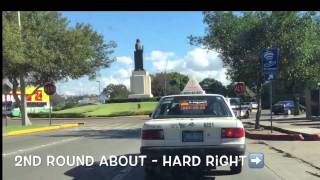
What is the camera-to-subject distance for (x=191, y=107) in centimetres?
1333

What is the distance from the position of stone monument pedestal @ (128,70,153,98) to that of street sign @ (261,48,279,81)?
185 feet

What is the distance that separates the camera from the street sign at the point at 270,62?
23609mm

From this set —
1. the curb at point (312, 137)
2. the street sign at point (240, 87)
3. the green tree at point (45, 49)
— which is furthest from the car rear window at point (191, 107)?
the green tree at point (45, 49)

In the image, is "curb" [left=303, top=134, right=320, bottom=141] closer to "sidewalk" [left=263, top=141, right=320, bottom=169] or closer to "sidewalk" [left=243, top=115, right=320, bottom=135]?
"sidewalk" [left=243, top=115, right=320, bottom=135]

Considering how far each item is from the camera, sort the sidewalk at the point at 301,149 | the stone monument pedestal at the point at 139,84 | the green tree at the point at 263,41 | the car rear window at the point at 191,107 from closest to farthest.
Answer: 1. the car rear window at the point at 191,107
2. the sidewalk at the point at 301,149
3. the green tree at the point at 263,41
4. the stone monument pedestal at the point at 139,84

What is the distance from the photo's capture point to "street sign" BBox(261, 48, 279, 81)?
23.6 m

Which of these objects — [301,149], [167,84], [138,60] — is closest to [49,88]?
[301,149]

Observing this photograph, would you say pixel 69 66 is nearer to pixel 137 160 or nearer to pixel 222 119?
pixel 137 160

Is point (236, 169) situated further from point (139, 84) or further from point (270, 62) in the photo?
point (139, 84)

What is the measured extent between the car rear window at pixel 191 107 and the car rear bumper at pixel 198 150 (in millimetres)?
1300

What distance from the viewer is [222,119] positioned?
11727mm

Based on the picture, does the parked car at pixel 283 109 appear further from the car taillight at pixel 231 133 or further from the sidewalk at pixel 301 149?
the car taillight at pixel 231 133
